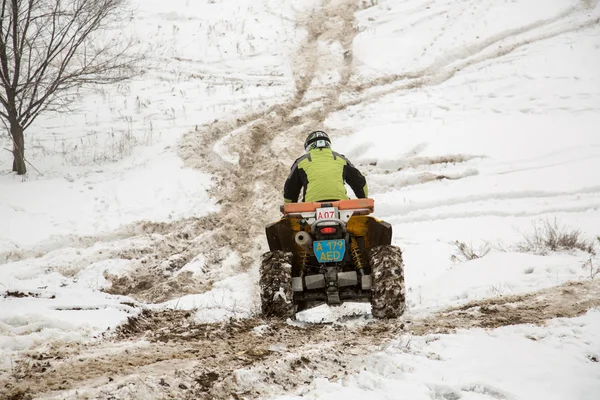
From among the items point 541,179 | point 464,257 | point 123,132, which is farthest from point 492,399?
point 123,132

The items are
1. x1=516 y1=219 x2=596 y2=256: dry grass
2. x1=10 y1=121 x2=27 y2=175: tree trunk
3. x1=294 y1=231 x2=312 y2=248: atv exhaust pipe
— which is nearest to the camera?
x1=294 y1=231 x2=312 y2=248: atv exhaust pipe

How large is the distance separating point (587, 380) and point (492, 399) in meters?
0.82

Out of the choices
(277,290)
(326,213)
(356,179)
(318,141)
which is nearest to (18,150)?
(318,141)

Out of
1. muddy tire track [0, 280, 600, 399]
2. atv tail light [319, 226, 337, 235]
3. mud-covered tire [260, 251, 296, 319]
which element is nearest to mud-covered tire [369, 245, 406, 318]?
muddy tire track [0, 280, 600, 399]

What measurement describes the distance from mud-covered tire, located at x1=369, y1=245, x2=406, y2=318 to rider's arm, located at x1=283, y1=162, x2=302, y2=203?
179 centimetres

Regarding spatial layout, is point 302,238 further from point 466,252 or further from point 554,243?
point 554,243

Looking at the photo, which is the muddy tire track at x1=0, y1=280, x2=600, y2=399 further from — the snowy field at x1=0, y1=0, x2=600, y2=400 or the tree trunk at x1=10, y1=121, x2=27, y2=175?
the tree trunk at x1=10, y1=121, x2=27, y2=175

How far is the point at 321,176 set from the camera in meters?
6.21

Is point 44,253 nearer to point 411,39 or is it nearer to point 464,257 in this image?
point 464,257

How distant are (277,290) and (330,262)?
29.6 inches

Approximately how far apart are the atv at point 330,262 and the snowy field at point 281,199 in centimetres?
30

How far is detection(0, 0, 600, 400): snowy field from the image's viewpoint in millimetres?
3525

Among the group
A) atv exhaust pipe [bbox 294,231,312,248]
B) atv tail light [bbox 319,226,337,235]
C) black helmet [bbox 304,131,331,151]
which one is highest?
black helmet [bbox 304,131,331,151]

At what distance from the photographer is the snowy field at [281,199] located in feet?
11.6
